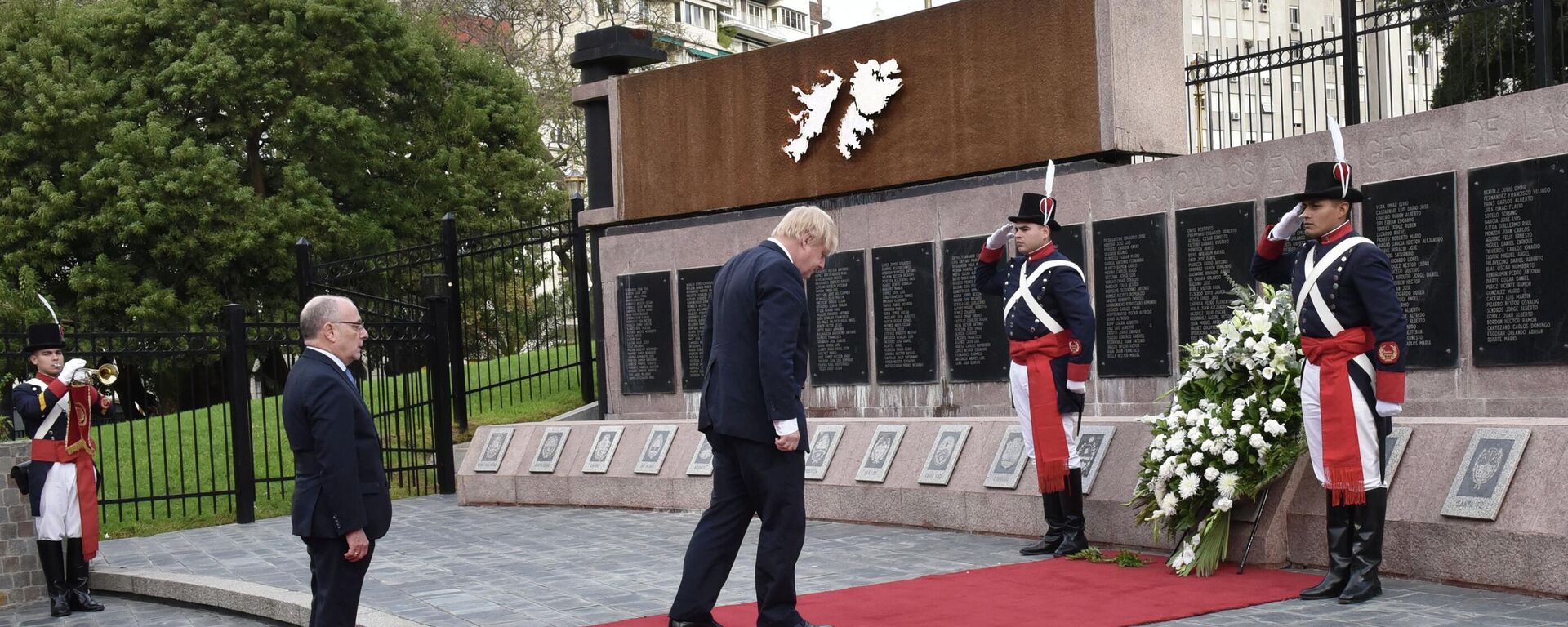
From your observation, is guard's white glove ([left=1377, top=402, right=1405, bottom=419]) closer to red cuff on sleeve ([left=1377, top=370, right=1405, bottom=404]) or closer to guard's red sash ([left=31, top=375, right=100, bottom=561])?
red cuff on sleeve ([left=1377, top=370, right=1405, bottom=404])

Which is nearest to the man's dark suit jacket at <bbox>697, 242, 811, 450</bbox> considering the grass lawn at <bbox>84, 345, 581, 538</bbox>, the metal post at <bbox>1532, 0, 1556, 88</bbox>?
the metal post at <bbox>1532, 0, 1556, 88</bbox>

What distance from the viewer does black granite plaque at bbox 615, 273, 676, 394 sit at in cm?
1432

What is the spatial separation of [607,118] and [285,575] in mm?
7162

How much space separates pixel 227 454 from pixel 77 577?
483 cm

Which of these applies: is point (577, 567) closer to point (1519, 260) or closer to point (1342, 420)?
point (1342, 420)

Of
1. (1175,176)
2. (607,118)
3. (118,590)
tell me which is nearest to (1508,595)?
(1175,176)

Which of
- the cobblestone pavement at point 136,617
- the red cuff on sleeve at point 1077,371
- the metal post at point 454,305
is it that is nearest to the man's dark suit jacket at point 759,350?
the red cuff on sleeve at point 1077,371

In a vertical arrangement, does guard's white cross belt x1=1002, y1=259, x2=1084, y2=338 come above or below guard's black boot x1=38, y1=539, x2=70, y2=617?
above

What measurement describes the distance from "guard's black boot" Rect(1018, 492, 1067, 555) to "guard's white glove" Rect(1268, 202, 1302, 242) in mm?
1963

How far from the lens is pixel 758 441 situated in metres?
6.21

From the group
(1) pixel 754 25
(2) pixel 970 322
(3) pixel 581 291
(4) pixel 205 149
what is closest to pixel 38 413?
(2) pixel 970 322

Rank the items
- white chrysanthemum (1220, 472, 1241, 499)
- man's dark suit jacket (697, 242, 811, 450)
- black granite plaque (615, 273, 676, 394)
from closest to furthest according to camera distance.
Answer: man's dark suit jacket (697, 242, 811, 450) < white chrysanthemum (1220, 472, 1241, 499) < black granite plaque (615, 273, 676, 394)

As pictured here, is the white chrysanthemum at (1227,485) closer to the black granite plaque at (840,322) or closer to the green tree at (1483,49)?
the black granite plaque at (840,322)

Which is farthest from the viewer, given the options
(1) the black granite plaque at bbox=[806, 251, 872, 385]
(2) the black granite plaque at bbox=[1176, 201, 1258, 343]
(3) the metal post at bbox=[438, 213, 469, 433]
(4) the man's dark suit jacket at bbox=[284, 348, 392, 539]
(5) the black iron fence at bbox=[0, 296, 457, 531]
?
(3) the metal post at bbox=[438, 213, 469, 433]
